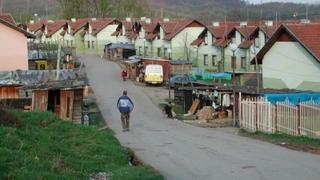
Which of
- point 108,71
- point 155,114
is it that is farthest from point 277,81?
point 108,71

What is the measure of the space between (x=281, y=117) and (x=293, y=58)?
12.1 meters

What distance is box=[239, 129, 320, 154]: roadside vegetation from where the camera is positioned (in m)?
21.2

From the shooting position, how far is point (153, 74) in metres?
57.9

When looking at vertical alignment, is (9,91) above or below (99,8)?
below

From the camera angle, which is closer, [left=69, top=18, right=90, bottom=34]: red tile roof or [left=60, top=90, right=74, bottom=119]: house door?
[left=60, top=90, right=74, bottom=119]: house door

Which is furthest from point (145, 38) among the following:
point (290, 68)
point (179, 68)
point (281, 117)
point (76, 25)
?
point (281, 117)

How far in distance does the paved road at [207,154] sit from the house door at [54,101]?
A: 2891mm

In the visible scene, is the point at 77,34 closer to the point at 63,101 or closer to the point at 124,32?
the point at 124,32

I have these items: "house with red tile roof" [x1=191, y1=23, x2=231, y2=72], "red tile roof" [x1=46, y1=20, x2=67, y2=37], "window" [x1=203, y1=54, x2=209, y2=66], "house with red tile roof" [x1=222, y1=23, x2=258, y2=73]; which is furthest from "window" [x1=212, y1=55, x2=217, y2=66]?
"red tile roof" [x1=46, y1=20, x2=67, y2=37]

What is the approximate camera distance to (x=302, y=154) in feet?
64.4

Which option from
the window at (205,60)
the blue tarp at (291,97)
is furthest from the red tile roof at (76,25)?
the blue tarp at (291,97)

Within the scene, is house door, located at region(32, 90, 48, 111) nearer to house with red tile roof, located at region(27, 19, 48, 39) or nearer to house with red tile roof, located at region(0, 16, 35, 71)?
house with red tile roof, located at region(0, 16, 35, 71)

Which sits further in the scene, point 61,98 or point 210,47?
point 210,47

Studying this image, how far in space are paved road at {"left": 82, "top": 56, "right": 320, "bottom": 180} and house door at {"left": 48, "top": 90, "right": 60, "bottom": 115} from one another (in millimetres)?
2891
